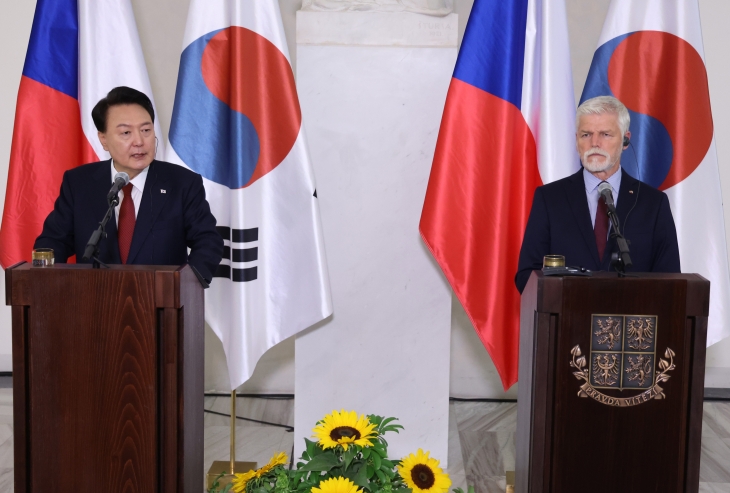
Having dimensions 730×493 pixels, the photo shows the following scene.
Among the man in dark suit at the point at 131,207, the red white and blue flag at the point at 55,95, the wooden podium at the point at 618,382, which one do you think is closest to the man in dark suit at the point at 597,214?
the wooden podium at the point at 618,382

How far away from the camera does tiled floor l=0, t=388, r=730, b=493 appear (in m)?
3.27

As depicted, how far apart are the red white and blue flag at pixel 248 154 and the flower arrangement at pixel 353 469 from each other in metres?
1.29

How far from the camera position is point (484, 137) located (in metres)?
3.06

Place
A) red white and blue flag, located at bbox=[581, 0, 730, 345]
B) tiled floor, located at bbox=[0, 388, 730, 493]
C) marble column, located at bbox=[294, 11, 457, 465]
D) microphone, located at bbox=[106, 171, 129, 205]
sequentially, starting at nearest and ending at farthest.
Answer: microphone, located at bbox=[106, 171, 129, 205] < red white and blue flag, located at bbox=[581, 0, 730, 345] < marble column, located at bbox=[294, 11, 457, 465] < tiled floor, located at bbox=[0, 388, 730, 493]

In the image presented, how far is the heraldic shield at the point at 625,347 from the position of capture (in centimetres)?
192

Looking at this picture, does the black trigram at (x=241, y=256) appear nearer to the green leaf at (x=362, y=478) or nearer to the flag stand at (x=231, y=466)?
the flag stand at (x=231, y=466)

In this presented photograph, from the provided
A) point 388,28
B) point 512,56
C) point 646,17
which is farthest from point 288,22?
point 646,17

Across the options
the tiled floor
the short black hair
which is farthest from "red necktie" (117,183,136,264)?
the tiled floor

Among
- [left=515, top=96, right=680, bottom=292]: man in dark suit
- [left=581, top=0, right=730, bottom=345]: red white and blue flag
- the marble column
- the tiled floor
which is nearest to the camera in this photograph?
[left=515, top=96, right=680, bottom=292]: man in dark suit

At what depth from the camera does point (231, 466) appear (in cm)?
319

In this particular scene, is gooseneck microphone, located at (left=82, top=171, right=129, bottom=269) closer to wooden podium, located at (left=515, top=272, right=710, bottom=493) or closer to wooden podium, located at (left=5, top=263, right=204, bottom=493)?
wooden podium, located at (left=5, top=263, right=204, bottom=493)

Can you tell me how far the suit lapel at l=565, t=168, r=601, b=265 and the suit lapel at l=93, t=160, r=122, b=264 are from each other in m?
1.37

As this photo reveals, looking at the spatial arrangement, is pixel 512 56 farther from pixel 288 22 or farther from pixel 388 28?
pixel 288 22

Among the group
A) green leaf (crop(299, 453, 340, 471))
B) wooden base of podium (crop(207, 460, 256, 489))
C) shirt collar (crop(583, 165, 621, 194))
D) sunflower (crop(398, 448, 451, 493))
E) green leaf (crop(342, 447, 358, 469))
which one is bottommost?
wooden base of podium (crop(207, 460, 256, 489))
